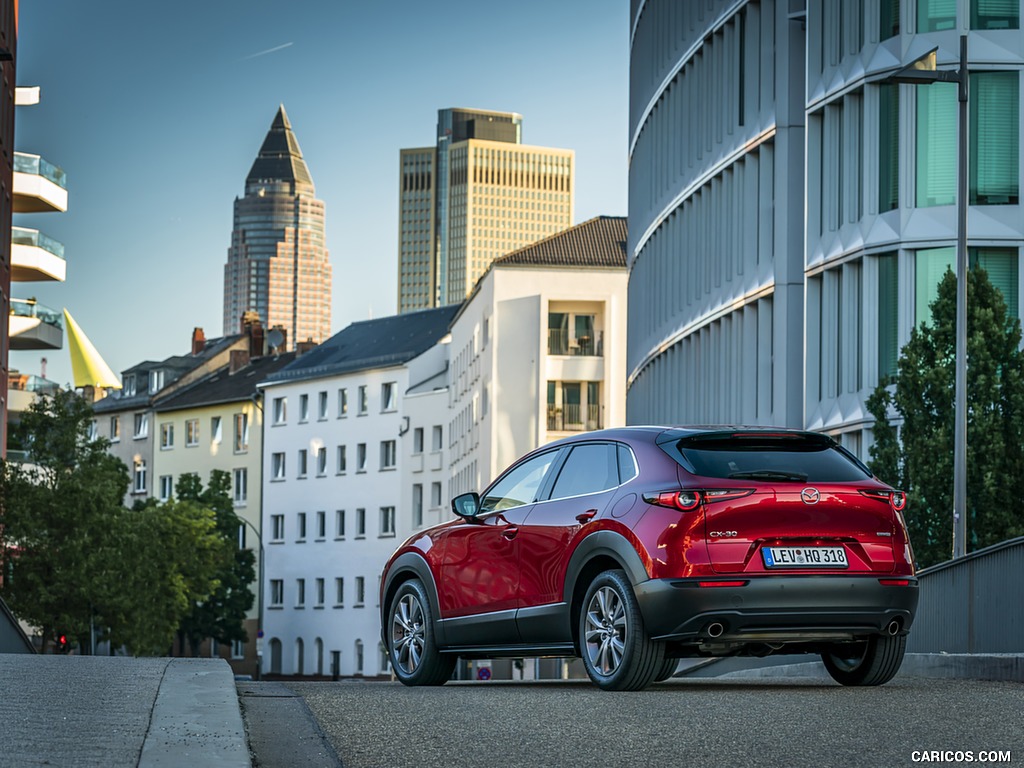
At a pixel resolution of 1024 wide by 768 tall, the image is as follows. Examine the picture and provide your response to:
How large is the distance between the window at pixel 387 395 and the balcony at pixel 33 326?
116 feet

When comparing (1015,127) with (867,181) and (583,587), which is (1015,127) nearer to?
(867,181)

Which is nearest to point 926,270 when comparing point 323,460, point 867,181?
point 867,181

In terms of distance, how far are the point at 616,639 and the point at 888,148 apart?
24245 mm

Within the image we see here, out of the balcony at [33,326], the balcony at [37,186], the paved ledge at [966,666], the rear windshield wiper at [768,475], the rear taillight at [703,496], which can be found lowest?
the paved ledge at [966,666]

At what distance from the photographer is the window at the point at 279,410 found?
111 meters

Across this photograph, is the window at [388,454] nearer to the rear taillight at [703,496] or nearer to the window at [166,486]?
the window at [166,486]

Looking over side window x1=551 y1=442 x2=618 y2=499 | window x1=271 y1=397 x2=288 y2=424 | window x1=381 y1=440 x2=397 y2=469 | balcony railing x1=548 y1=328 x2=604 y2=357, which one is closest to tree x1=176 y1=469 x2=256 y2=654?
window x1=381 y1=440 x2=397 y2=469

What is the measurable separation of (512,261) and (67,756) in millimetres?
80900

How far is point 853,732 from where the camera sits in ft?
29.2

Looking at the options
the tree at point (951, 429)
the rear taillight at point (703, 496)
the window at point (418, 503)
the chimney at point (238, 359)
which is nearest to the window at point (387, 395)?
the window at point (418, 503)

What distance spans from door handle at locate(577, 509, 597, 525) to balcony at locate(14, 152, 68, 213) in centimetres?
5500

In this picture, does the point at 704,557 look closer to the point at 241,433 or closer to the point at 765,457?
the point at 765,457

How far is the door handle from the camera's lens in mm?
12094

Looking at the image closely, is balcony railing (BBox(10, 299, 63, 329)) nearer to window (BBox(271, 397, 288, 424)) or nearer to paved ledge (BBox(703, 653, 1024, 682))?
window (BBox(271, 397, 288, 424))
